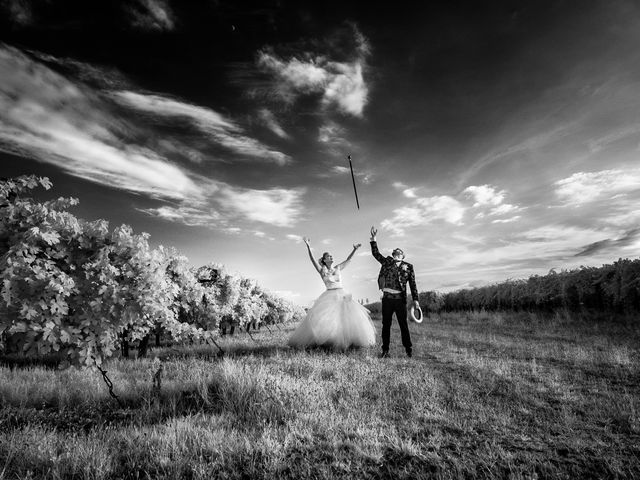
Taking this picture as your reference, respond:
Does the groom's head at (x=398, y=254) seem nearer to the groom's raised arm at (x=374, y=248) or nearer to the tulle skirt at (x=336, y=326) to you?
the groom's raised arm at (x=374, y=248)

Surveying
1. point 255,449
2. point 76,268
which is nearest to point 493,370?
point 255,449

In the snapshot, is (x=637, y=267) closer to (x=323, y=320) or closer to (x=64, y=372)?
(x=323, y=320)

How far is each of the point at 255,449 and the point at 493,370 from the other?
5752 mm

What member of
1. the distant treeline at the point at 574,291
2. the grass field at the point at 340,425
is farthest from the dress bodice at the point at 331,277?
the distant treeline at the point at 574,291

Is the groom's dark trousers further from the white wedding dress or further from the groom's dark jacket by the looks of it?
the white wedding dress

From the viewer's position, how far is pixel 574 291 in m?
21.5

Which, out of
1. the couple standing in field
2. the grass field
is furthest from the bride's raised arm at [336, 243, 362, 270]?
the grass field

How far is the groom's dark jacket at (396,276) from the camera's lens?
925 cm

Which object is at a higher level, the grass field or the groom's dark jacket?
the groom's dark jacket

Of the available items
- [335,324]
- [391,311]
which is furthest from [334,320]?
[391,311]

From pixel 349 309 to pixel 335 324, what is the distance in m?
0.66

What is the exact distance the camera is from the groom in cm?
910

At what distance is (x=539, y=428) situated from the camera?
13.2 ft

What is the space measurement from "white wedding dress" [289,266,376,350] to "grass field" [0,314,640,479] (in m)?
2.56
